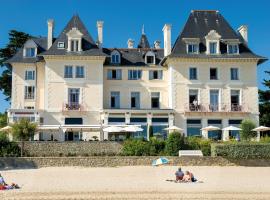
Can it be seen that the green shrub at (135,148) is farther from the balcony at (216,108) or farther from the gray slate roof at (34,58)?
the gray slate roof at (34,58)

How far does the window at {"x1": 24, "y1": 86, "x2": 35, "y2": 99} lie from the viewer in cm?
4550

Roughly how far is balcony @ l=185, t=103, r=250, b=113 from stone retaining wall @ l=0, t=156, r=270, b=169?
414 inches

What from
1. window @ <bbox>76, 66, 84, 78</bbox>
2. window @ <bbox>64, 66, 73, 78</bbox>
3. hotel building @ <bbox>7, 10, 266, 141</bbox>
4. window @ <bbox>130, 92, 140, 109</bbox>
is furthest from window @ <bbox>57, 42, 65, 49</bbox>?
window @ <bbox>130, 92, 140, 109</bbox>

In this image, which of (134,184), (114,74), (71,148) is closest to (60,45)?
(114,74)

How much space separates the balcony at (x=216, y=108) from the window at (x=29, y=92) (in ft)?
49.8

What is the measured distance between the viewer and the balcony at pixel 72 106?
143 ft

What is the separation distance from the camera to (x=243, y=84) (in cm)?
4559

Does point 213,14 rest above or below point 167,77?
above

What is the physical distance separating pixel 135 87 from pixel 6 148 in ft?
52.3

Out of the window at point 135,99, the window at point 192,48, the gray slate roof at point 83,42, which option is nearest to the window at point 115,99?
the window at point 135,99

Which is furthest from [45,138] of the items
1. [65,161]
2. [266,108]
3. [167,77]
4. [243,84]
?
[266,108]

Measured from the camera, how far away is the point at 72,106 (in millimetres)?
43688

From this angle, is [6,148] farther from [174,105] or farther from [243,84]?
[243,84]

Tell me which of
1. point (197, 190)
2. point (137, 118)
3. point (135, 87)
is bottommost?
point (197, 190)
